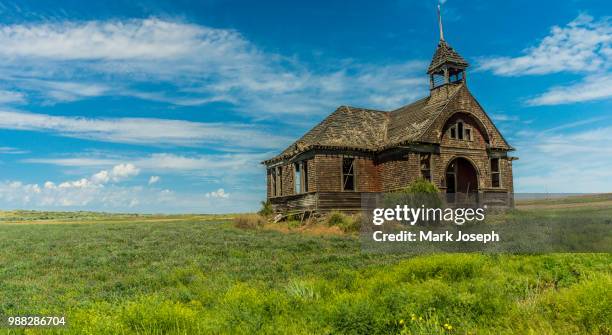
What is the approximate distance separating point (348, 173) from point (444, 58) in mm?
10242

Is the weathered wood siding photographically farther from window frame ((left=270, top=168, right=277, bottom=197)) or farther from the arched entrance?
window frame ((left=270, top=168, right=277, bottom=197))

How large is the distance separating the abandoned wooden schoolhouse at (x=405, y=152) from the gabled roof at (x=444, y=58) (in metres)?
0.06

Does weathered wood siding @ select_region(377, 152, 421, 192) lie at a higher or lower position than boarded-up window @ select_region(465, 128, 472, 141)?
lower

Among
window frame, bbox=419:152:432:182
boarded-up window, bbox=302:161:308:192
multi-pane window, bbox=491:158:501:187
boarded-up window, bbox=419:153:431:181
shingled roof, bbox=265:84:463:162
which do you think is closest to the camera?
window frame, bbox=419:152:432:182

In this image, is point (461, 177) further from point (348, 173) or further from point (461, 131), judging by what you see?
point (348, 173)

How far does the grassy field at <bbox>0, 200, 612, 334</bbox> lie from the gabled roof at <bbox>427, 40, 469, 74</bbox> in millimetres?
A: 16824

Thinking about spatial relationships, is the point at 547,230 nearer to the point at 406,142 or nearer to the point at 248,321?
the point at 406,142

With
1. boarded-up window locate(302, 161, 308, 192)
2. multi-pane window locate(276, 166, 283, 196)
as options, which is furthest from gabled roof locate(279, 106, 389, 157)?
multi-pane window locate(276, 166, 283, 196)

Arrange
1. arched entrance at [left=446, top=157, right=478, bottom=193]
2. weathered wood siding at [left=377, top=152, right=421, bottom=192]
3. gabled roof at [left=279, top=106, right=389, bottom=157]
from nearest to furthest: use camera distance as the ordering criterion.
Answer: weathered wood siding at [left=377, top=152, right=421, bottom=192] → gabled roof at [left=279, top=106, right=389, bottom=157] → arched entrance at [left=446, top=157, right=478, bottom=193]

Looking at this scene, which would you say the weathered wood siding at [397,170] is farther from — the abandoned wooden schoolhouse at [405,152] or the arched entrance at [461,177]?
the arched entrance at [461,177]

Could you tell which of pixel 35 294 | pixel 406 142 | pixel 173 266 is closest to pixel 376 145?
pixel 406 142

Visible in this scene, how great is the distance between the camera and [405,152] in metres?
25.1

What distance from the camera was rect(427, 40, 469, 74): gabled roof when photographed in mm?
28797

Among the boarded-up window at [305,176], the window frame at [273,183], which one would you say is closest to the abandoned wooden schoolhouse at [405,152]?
the boarded-up window at [305,176]
